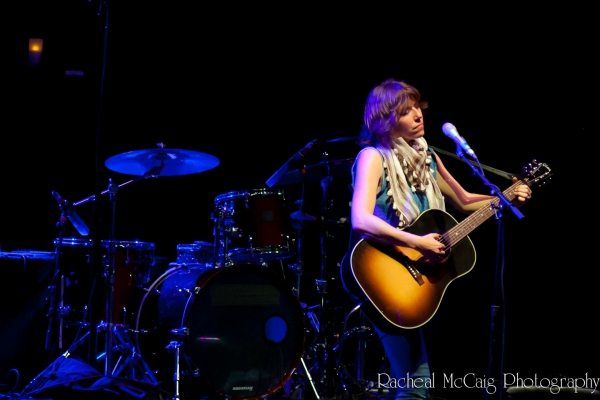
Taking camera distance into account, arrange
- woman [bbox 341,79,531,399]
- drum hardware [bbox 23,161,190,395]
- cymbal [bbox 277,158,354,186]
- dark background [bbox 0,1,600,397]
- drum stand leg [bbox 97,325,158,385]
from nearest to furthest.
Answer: woman [bbox 341,79,531,399], cymbal [bbox 277,158,354,186], drum hardware [bbox 23,161,190,395], drum stand leg [bbox 97,325,158,385], dark background [bbox 0,1,600,397]

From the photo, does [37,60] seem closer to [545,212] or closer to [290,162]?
[290,162]

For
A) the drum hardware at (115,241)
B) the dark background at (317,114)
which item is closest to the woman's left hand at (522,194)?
the dark background at (317,114)

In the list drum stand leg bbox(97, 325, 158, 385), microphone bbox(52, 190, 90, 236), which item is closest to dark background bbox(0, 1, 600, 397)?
microphone bbox(52, 190, 90, 236)

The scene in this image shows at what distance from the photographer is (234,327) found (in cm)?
432

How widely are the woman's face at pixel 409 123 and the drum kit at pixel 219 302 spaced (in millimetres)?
1044

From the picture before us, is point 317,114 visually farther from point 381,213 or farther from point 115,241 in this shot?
point 381,213

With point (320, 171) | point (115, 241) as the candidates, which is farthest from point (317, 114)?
→ point (115, 241)

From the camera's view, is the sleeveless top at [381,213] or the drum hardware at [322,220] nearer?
the sleeveless top at [381,213]

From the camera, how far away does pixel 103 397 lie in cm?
309

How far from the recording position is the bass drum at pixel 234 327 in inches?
165

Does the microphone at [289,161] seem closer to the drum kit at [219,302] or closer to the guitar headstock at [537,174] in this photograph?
the drum kit at [219,302]

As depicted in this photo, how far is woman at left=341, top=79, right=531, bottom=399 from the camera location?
2650mm

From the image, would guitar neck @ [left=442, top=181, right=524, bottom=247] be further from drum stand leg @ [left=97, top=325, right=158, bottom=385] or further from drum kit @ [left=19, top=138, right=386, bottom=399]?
drum stand leg @ [left=97, top=325, right=158, bottom=385]

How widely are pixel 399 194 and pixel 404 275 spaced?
1.27 ft
